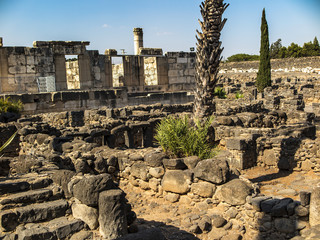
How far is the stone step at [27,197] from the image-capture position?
4.68 m

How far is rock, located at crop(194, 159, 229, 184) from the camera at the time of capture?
21.2ft

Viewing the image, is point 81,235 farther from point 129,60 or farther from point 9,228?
point 129,60

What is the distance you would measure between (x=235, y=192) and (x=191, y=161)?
1.23 meters

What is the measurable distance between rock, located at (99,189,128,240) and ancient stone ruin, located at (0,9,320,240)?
13mm

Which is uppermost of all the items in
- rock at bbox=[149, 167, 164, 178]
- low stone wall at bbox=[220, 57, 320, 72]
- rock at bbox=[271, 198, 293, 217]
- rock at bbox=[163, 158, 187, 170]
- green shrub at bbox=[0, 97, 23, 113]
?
low stone wall at bbox=[220, 57, 320, 72]

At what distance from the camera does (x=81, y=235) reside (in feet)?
14.4

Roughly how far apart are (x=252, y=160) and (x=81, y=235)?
23.8 feet

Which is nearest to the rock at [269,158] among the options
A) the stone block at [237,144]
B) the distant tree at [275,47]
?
the stone block at [237,144]

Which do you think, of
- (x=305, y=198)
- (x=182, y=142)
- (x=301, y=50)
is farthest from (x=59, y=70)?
(x=301, y=50)

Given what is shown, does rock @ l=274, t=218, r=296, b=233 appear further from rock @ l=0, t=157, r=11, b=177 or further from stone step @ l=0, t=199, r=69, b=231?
rock @ l=0, t=157, r=11, b=177

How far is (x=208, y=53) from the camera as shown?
38.3 ft

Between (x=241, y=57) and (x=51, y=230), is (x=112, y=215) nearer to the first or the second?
(x=51, y=230)

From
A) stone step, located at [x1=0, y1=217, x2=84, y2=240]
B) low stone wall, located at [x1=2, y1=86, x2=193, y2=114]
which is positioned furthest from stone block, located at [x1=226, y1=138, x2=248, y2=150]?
low stone wall, located at [x1=2, y1=86, x2=193, y2=114]

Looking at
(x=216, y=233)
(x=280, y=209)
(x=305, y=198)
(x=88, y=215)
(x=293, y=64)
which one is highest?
(x=293, y=64)
